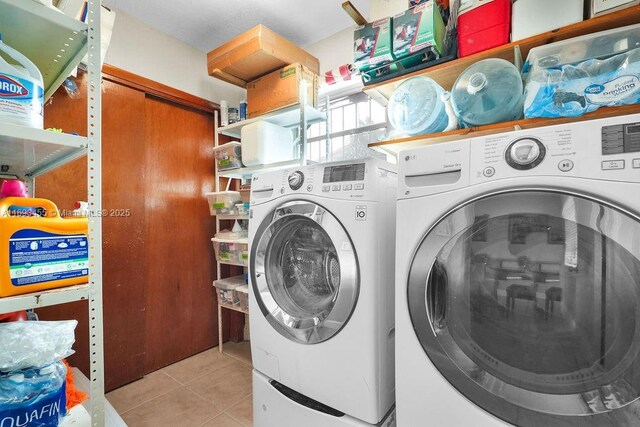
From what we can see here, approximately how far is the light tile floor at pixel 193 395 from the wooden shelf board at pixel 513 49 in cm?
193

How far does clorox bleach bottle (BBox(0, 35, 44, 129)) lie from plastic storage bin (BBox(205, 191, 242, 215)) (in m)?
1.48

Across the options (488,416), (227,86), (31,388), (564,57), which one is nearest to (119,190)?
(227,86)

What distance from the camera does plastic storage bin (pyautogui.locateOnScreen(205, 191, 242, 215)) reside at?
2.23m

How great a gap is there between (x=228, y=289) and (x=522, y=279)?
2.00m

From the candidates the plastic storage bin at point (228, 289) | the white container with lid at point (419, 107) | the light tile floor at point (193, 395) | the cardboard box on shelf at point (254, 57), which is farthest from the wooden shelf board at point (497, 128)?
the light tile floor at point (193, 395)

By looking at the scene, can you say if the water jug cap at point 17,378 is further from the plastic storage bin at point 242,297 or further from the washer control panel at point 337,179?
the plastic storage bin at point 242,297

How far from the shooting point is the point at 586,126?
62 cm

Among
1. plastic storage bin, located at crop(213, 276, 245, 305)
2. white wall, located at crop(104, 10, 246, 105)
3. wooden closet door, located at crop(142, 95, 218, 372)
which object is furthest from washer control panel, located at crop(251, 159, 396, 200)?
white wall, located at crop(104, 10, 246, 105)

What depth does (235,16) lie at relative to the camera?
2.01 meters

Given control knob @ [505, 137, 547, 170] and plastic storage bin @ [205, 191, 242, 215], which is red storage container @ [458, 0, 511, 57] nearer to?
control knob @ [505, 137, 547, 170]

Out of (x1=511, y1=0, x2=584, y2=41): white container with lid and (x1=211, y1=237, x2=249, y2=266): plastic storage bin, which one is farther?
(x1=211, y1=237, x2=249, y2=266): plastic storage bin

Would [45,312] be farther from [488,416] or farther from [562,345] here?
[562,345]

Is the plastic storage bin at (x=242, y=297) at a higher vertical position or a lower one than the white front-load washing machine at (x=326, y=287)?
lower

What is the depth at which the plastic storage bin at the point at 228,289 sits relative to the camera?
7.27 ft
